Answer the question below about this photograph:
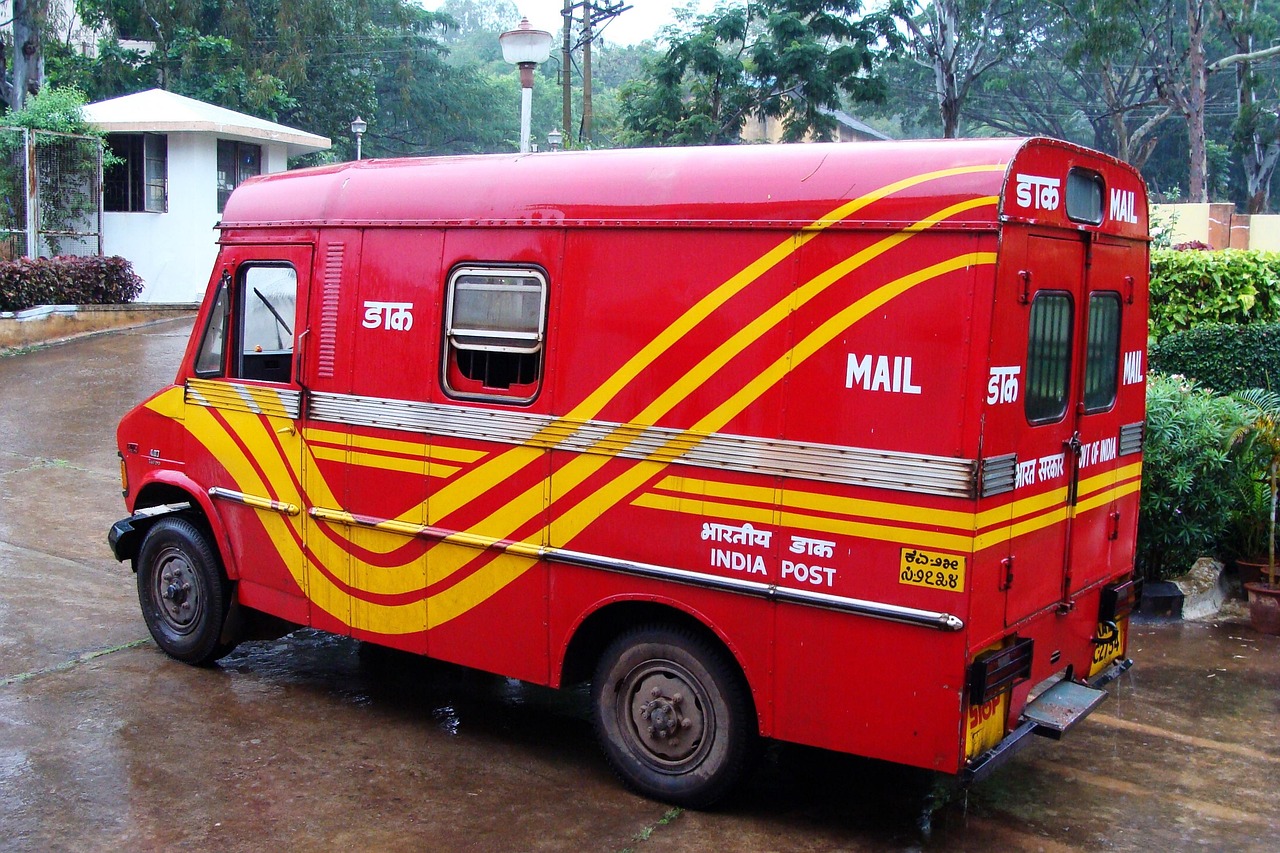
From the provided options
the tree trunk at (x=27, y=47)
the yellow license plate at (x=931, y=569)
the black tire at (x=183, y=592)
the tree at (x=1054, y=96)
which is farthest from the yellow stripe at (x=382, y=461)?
the tree at (x=1054, y=96)

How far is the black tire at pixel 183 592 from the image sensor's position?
21.6 ft

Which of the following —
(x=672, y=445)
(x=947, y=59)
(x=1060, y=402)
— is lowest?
(x=672, y=445)

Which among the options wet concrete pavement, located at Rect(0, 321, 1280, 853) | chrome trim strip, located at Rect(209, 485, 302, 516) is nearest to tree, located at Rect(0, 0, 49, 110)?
wet concrete pavement, located at Rect(0, 321, 1280, 853)

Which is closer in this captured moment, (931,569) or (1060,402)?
(931,569)

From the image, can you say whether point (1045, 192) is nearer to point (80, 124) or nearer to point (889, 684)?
point (889, 684)

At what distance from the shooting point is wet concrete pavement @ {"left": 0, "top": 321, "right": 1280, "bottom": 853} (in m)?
4.84

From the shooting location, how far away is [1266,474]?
26.2 feet

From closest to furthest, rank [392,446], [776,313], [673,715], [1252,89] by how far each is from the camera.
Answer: [776,313] → [673,715] → [392,446] → [1252,89]

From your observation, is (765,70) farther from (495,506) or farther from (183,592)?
(495,506)

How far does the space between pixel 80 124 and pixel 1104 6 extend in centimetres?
2026

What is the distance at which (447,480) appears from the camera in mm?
5598

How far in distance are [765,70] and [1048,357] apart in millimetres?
22303

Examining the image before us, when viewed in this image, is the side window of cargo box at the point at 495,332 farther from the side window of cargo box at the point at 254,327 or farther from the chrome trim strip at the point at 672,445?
the side window of cargo box at the point at 254,327

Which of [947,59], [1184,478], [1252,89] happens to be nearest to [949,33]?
[947,59]
